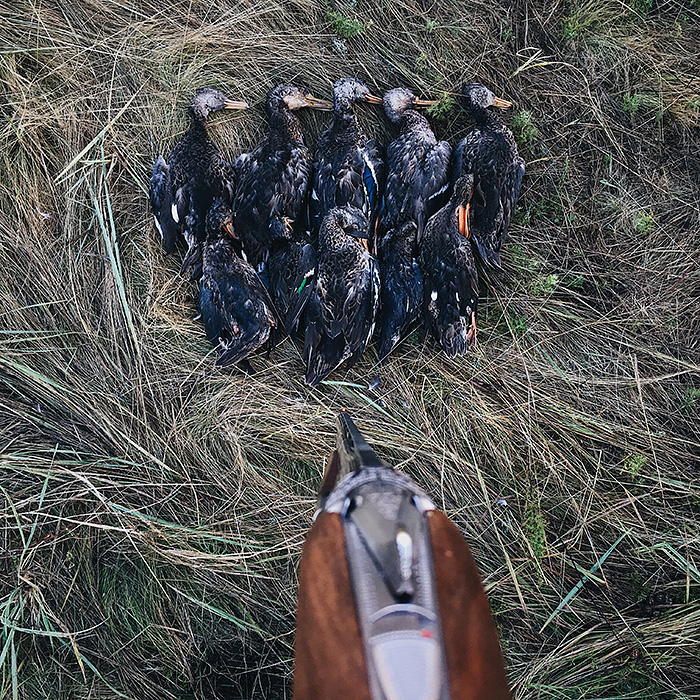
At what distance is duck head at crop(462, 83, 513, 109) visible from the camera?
334cm

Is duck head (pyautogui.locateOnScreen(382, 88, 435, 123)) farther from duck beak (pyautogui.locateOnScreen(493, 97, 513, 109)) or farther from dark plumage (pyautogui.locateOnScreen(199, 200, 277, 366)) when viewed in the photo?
dark plumage (pyautogui.locateOnScreen(199, 200, 277, 366))

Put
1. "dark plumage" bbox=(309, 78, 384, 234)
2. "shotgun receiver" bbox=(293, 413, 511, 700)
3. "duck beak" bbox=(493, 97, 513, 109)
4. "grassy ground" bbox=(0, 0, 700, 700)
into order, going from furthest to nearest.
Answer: "duck beak" bbox=(493, 97, 513, 109) < "dark plumage" bbox=(309, 78, 384, 234) < "grassy ground" bbox=(0, 0, 700, 700) < "shotgun receiver" bbox=(293, 413, 511, 700)

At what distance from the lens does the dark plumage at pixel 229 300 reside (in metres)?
3.11

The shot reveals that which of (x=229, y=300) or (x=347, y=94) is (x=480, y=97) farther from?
(x=229, y=300)

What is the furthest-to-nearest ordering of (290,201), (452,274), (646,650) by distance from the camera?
(290,201), (452,274), (646,650)

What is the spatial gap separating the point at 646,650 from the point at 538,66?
11.6ft

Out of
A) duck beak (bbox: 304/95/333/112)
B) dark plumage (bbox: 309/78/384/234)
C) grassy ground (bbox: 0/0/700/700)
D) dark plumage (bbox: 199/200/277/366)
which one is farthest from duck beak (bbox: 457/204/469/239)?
dark plumage (bbox: 199/200/277/366)

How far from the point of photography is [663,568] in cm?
305

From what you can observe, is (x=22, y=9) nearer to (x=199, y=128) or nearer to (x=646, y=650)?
(x=199, y=128)

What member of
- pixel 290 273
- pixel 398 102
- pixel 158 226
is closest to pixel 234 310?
pixel 290 273

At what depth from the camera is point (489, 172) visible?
3174 mm

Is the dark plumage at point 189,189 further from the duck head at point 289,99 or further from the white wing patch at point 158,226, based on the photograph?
the duck head at point 289,99

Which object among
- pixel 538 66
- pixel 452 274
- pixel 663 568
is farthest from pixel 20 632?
pixel 538 66

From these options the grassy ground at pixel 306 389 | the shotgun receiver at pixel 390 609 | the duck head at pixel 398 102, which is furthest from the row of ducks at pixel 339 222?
the shotgun receiver at pixel 390 609
